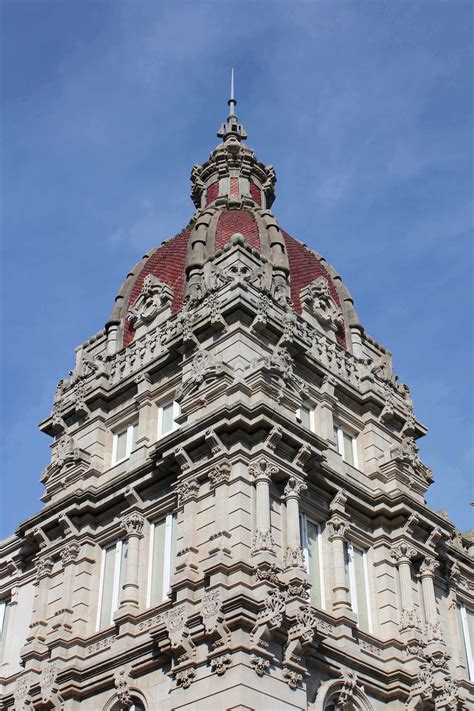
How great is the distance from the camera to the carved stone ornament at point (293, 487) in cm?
2492

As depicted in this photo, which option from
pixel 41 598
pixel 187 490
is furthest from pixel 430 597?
pixel 41 598

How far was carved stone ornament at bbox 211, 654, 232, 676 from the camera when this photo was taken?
2088 centimetres

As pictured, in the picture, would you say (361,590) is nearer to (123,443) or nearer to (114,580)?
(114,580)

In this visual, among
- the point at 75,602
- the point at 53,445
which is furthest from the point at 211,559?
the point at 53,445

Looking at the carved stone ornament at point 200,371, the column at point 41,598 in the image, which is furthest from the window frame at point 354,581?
the column at point 41,598

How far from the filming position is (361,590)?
27.2 metres

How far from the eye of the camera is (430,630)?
26.8 metres

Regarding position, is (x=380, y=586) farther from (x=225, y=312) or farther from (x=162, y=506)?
(x=225, y=312)

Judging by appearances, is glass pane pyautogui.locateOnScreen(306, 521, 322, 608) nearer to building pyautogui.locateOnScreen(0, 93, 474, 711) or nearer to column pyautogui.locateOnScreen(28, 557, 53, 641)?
building pyautogui.locateOnScreen(0, 93, 474, 711)

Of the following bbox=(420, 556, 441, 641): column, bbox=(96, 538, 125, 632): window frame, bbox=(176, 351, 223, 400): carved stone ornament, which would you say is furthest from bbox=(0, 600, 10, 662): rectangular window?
bbox=(420, 556, 441, 641): column

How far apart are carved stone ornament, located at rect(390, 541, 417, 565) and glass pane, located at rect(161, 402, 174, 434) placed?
7.65 m

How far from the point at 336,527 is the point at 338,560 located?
1.06 m

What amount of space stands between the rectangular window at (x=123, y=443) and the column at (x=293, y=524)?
7003 millimetres

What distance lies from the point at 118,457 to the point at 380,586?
9.18 metres
